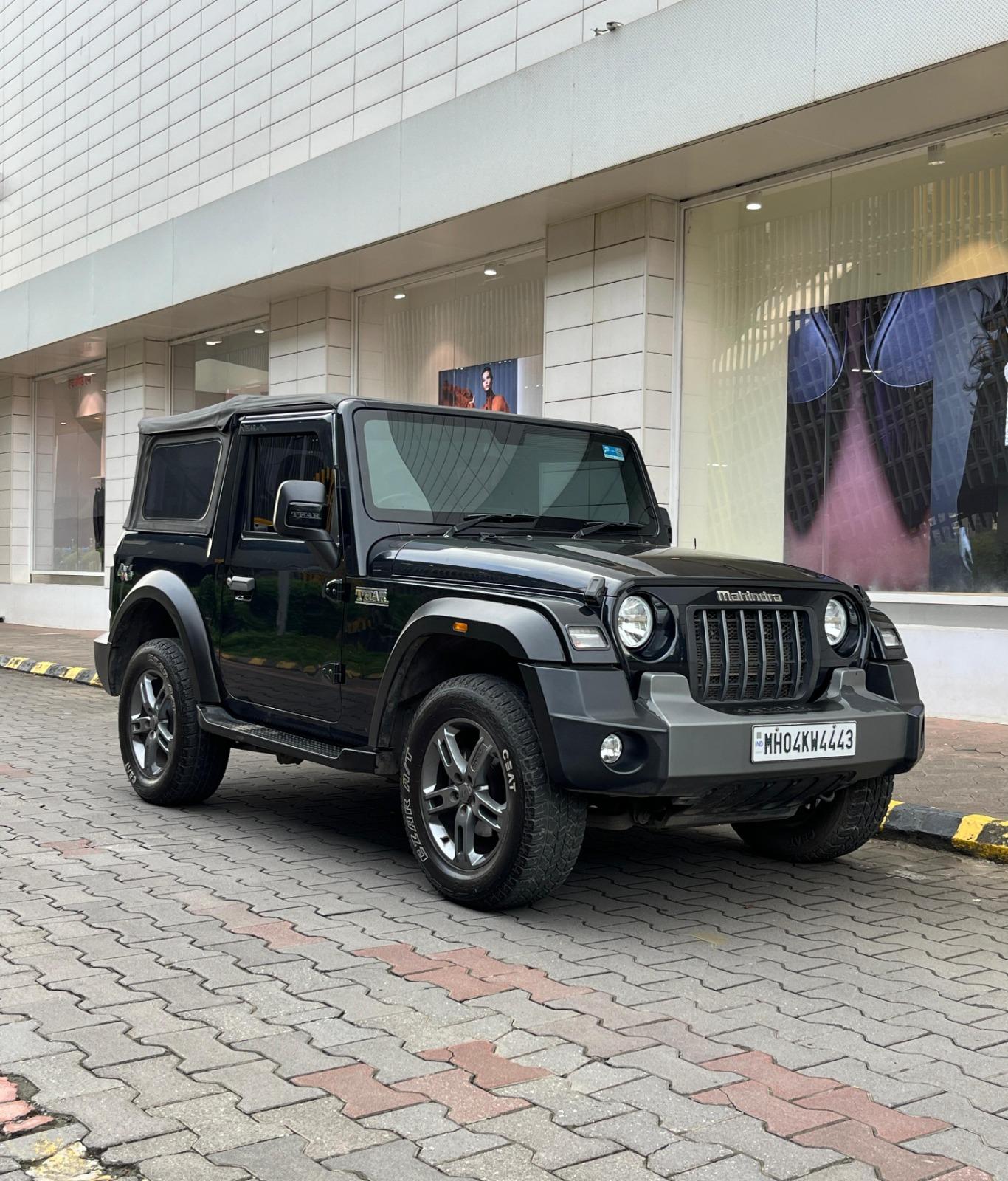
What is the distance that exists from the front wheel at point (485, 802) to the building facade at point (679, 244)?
620 cm

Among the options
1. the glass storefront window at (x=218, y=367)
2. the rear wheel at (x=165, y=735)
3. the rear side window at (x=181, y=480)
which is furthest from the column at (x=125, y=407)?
the rear wheel at (x=165, y=735)

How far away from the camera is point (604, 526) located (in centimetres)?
615

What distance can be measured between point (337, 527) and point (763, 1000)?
2691mm

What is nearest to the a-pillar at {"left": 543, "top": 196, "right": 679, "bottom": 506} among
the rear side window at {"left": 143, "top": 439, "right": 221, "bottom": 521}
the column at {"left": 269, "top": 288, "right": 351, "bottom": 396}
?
the column at {"left": 269, "top": 288, "right": 351, "bottom": 396}

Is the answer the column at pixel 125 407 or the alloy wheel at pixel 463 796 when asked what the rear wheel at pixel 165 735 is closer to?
the alloy wheel at pixel 463 796

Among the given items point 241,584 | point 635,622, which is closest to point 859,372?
point 241,584

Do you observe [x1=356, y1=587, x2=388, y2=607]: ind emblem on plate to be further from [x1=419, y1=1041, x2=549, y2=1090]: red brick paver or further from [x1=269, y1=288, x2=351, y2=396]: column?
[x1=269, y1=288, x2=351, y2=396]: column

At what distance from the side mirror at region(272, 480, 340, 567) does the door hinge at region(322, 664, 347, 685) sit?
→ 431 millimetres

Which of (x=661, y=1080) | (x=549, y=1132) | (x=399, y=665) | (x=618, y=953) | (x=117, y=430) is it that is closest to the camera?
(x=549, y=1132)

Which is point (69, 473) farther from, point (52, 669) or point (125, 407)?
point (52, 669)

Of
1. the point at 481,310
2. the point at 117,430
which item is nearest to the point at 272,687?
the point at 481,310

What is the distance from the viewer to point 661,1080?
3.37m

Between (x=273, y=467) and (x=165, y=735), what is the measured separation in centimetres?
154

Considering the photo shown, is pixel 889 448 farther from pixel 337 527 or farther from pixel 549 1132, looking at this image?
pixel 549 1132
